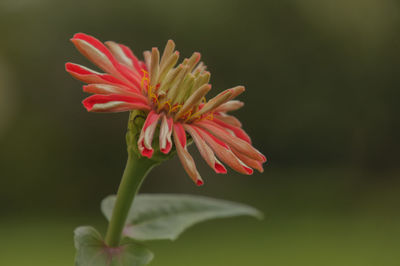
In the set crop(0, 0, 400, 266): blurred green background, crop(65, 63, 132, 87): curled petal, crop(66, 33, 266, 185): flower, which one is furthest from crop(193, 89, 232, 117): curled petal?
crop(0, 0, 400, 266): blurred green background

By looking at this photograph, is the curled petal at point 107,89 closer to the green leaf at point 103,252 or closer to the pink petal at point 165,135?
the pink petal at point 165,135

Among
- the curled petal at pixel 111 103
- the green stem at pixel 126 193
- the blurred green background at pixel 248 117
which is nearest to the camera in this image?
the curled petal at pixel 111 103

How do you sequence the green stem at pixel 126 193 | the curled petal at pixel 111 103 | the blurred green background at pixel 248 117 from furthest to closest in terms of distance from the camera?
the blurred green background at pixel 248 117 → the green stem at pixel 126 193 → the curled petal at pixel 111 103

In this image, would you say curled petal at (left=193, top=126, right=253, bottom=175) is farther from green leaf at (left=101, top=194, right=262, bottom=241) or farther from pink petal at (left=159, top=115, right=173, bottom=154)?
green leaf at (left=101, top=194, right=262, bottom=241)

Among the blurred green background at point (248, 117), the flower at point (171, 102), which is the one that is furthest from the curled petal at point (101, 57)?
the blurred green background at point (248, 117)

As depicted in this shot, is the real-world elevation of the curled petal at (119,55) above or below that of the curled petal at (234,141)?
above

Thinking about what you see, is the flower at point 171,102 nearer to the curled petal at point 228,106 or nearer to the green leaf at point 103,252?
the curled petal at point 228,106

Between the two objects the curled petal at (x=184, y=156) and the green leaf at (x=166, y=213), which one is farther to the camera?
the green leaf at (x=166, y=213)

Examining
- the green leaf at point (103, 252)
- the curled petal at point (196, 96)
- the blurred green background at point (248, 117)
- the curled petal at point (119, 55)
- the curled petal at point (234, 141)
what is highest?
the blurred green background at point (248, 117)
